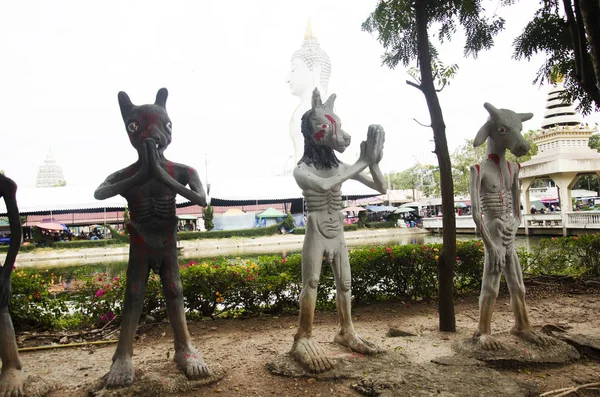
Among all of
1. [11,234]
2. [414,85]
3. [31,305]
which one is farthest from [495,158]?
[31,305]

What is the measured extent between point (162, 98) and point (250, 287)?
9.68 feet

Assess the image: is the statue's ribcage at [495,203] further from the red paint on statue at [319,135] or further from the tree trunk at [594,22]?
the tree trunk at [594,22]

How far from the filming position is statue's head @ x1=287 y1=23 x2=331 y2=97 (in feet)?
98.9

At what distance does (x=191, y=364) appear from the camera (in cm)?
332

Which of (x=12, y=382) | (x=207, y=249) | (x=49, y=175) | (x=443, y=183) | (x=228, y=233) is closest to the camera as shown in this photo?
(x=12, y=382)

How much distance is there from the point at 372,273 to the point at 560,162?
14.1 m

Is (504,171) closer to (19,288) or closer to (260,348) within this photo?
(260,348)

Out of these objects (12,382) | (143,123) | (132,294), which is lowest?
(12,382)

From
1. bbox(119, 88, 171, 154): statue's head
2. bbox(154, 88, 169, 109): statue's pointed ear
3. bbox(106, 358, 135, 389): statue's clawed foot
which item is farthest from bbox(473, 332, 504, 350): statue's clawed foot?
bbox(154, 88, 169, 109): statue's pointed ear

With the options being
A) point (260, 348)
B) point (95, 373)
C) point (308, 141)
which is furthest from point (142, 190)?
point (260, 348)

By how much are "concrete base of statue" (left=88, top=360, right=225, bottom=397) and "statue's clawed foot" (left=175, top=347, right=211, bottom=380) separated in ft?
0.11

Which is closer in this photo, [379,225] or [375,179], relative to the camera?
[375,179]

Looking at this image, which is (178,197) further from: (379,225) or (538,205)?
(538,205)

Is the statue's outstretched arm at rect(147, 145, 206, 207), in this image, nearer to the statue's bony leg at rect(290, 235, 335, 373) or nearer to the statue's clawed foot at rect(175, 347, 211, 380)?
the statue's bony leg at rect(290, 235, 335, 373)
